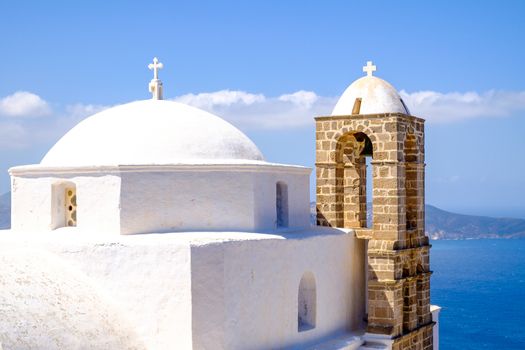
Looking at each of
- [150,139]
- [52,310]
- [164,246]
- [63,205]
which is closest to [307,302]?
[164,246]

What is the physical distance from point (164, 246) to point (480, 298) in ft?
201

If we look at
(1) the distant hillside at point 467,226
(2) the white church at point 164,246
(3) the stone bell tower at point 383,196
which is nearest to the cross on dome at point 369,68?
Answer: (3) the stone bell tower at point 383,196

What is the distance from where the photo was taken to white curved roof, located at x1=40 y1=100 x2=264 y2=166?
1162cm

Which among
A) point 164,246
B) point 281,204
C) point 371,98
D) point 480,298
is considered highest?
point 371,98

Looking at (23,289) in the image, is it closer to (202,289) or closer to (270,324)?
(202,289)

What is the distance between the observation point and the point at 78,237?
11.1m

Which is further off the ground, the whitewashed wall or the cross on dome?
the cross on dome

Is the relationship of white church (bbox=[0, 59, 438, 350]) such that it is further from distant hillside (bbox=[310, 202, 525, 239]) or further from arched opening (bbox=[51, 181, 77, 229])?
distant hillside (bbox=[310, 202, 525, 239])

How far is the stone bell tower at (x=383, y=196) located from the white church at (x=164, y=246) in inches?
27.6

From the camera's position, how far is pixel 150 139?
11789 mm

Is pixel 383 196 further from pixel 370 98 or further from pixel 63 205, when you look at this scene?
pixel 63 205

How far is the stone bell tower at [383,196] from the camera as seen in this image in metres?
13.6

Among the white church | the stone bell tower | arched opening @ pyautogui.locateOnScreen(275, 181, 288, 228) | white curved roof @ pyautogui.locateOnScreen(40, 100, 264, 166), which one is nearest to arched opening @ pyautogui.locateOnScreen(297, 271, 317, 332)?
the white church

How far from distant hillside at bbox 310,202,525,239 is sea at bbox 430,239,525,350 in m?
23.8
